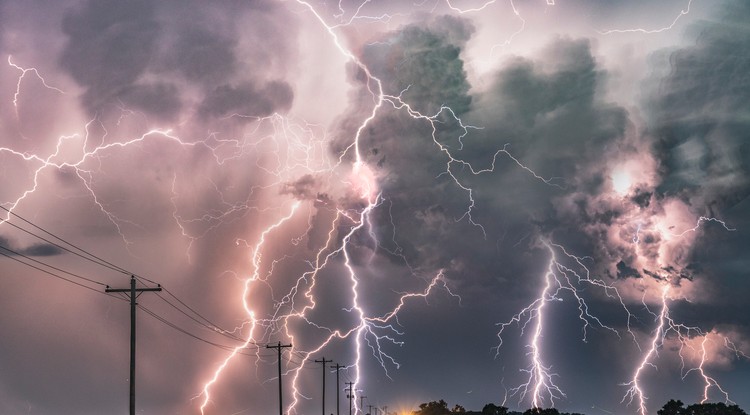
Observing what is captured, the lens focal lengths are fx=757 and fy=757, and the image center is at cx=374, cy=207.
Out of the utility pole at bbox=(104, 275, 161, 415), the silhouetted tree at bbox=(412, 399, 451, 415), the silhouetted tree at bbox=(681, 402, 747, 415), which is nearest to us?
the utility pole at bbox=(104, 275, 161, 415)

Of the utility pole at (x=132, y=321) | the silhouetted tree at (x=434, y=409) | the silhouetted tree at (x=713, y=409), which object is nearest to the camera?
the utility pole at (x=132, y=321)

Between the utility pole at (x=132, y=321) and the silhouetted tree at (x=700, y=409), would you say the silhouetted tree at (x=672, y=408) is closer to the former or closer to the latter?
the silhouetted tree at (x=700, y=409)

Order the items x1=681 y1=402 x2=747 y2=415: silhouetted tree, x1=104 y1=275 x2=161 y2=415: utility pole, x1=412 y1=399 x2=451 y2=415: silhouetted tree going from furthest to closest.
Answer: x1=412 y1=399 x2=451 y2=415: silhouetted tree, x1=681 y1=402 x2=747 y2=415: silhouetted tree, x1=104 y1=275 x2=161 y2=415: utility pole

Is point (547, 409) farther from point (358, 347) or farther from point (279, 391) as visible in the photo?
point (279, 391)

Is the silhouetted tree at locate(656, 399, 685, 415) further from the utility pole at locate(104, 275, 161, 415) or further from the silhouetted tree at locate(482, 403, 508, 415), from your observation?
the utility pole at locate(104, 275, 161, 415)

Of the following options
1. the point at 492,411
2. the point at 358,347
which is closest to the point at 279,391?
the point at 358,347

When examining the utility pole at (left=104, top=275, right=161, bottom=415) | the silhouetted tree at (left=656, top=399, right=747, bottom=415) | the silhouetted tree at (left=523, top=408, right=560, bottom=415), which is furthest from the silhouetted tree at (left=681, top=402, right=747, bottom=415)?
the utility pole at (left=104, top=275, right=161, bottom=415)

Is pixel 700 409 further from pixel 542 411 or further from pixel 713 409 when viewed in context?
pixel 542 411

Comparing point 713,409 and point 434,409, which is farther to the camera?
point 434,409

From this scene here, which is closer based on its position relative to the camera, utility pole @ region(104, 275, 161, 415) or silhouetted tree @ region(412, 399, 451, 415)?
utility pole @ region(104, 275, 161, 415)

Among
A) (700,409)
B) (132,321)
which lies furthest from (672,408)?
(132,321)

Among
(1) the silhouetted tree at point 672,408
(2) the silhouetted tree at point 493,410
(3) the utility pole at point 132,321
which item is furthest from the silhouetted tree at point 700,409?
(3) the utility pole at point 132,321

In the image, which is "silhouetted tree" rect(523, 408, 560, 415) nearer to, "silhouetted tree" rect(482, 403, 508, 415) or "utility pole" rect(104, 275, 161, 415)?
"silhouetted tree" rect(482, 403, 508, 415)

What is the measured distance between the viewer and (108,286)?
21.7 metres
